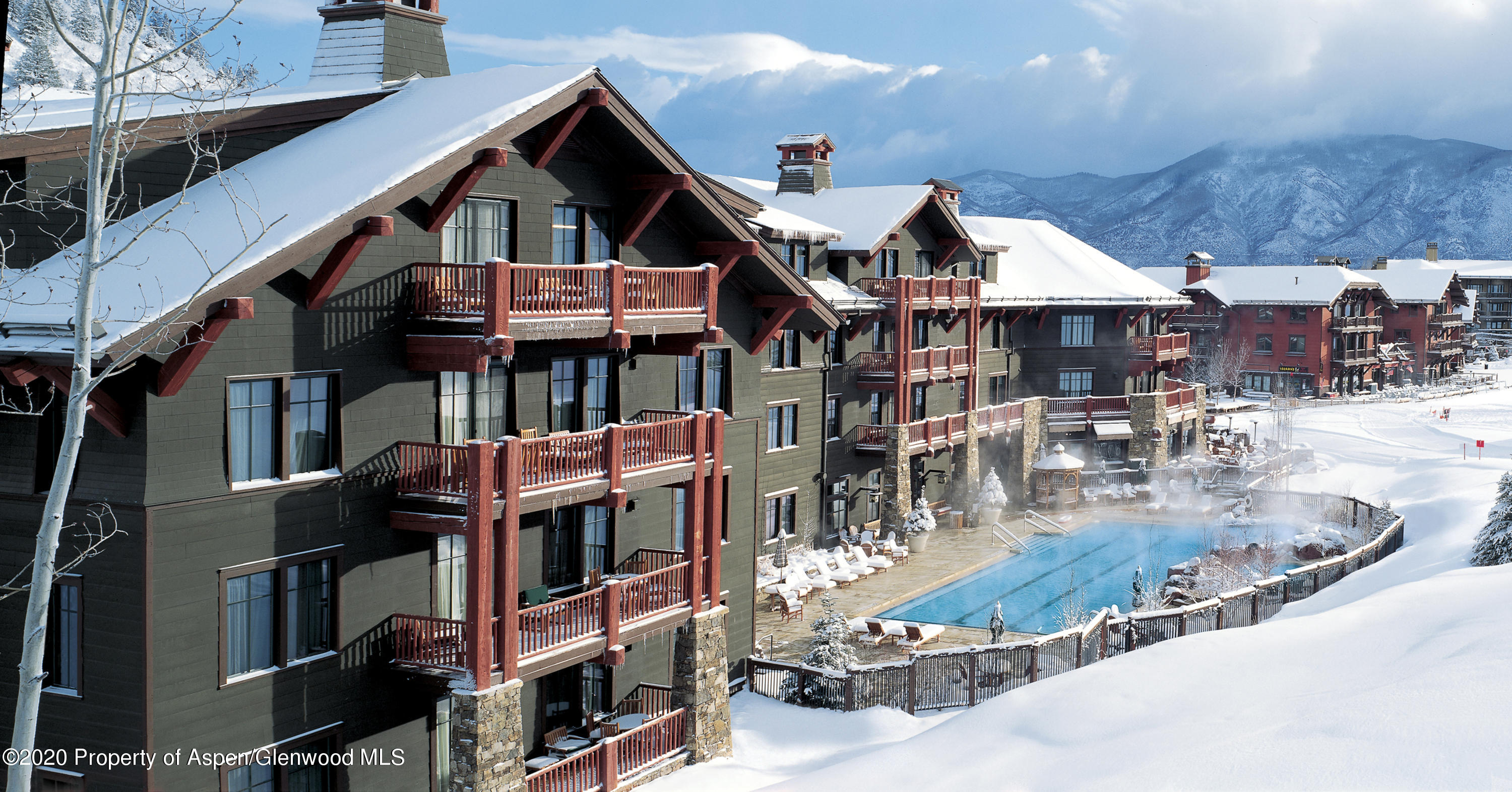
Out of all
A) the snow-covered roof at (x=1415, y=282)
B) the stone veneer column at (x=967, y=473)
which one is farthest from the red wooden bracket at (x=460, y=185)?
the snow-covered roof at (x=1415, y=282)

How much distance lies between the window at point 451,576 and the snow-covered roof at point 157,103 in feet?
25.0

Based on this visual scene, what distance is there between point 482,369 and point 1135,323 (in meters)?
46.1

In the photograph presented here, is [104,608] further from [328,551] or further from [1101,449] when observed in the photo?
[1101,449]

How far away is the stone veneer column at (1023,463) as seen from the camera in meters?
52.7

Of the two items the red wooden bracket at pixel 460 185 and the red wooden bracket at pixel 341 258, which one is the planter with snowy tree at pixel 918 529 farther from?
the red wooden bracket at pixel 341 258

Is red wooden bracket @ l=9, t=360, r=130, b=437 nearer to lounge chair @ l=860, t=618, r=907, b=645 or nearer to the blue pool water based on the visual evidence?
lounge chair @ l=860, t=618, r=907, b=645

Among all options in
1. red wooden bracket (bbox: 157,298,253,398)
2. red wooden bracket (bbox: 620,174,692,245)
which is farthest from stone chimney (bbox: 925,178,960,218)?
red wooden bracket (bbox: 157,298,253,398)

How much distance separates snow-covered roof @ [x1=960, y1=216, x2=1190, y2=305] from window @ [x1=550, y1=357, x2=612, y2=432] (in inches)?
1203

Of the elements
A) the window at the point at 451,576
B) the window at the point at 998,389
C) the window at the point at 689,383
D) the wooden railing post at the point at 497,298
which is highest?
the wooden railing post at the point at 497,298

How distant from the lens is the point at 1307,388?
304 ft

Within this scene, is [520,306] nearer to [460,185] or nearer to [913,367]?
[460,185]

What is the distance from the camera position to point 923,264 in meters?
48.4

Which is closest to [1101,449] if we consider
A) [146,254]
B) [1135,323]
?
[1135,323]

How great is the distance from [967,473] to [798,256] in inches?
528
